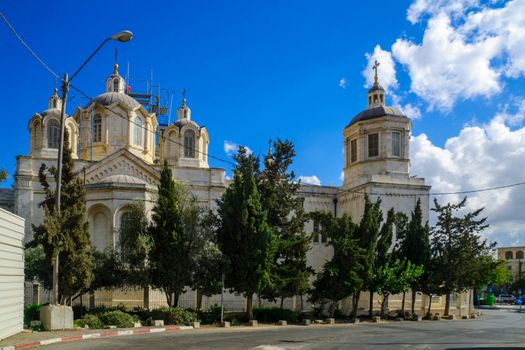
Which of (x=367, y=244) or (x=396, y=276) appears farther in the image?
(x=396, y=276)

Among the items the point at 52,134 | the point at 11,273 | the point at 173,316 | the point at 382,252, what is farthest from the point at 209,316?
the point at 52,134

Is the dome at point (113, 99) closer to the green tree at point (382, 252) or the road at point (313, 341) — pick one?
the green tree at point (382, 252)

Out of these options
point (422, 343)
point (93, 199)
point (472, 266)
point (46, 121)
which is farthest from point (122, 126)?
point (422, 343)

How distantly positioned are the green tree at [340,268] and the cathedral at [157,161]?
914 centimetres

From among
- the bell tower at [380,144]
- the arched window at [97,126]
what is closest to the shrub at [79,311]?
the arched window at [97,126]

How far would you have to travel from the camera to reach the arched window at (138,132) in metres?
41.0

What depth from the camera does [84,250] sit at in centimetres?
2289

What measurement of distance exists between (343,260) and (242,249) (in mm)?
6397

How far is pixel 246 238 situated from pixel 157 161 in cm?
1972

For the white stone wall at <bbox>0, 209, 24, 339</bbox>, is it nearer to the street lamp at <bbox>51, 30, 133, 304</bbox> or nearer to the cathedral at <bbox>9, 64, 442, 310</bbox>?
the street lamp at <bbox>51, 30, 133, 304</bbox>

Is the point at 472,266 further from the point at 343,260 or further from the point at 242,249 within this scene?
the point at 242,249

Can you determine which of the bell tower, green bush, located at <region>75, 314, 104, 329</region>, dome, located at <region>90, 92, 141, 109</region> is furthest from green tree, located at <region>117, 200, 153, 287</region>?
the bell tower

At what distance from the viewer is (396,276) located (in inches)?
1310

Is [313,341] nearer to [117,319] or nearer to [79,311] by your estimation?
[117,319]
